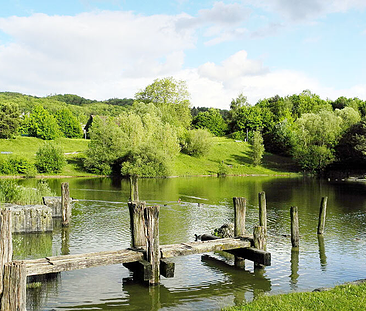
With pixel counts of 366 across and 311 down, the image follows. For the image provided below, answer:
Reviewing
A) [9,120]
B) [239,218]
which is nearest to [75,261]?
[239,218]

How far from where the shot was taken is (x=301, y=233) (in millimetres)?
22594

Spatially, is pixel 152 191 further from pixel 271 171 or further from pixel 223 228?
pixel 271 171

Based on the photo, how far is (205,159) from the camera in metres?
76.8

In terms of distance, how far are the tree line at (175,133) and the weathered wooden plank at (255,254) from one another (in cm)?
4630

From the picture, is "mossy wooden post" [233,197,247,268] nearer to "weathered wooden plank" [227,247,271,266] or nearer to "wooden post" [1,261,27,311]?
"weathered wooden plank" [227,247,271,266]

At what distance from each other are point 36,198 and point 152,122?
46601mm

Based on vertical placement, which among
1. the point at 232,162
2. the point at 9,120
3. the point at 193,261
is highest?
the point at 9,120

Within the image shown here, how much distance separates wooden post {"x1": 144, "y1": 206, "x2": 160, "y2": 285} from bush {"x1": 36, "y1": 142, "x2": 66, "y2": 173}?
5104 cm

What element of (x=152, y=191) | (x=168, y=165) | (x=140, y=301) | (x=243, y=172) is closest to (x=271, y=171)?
(x=243, y=172)

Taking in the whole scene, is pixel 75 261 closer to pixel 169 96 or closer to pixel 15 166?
pixel 15 166

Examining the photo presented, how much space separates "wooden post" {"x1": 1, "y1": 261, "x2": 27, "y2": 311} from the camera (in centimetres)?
976

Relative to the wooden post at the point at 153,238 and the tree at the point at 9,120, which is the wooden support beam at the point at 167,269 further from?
the tree at the point at 9,120

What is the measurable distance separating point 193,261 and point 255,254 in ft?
9.95

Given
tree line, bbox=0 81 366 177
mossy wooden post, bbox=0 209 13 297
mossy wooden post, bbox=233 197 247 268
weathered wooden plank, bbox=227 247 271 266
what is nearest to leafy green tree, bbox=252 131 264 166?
tree line, bbox=0 81 366 177
